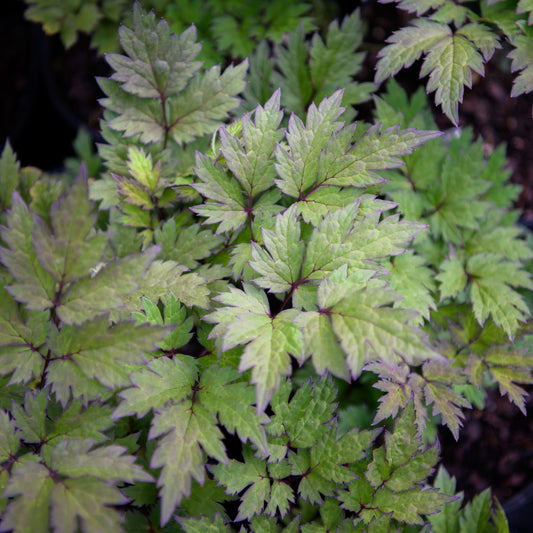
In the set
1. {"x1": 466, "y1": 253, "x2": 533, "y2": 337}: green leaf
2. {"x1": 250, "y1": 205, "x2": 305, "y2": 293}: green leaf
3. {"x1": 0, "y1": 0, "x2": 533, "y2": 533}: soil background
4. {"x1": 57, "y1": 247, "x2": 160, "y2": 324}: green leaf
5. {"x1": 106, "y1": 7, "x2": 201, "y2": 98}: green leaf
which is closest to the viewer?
{"x1": 57, "y1": 247, "x2": 160, "y2": 324}: green leaf

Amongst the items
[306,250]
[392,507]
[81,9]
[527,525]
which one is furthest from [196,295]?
[527,525]

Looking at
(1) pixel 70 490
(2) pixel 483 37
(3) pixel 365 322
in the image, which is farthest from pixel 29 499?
(2) pixel 483 37

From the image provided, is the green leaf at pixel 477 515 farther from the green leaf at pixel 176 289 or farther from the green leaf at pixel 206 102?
the green leaf at pixel 206 102

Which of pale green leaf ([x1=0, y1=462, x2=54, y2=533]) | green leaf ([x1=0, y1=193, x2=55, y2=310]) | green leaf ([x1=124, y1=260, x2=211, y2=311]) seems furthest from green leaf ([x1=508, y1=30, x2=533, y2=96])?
pale green leaf ([x1=0, y1=462, x2=54, y2=533])

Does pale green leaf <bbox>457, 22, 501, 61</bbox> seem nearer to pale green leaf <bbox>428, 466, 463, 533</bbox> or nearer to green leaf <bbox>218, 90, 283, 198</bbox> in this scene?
green leaf <bbox>218, 90, 283, 198</bbox>

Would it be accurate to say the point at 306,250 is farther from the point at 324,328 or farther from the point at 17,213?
the point at 17,213

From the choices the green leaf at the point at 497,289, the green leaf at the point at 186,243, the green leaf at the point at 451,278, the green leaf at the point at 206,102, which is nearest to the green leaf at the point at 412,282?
the green leaf at the point at 451,278
